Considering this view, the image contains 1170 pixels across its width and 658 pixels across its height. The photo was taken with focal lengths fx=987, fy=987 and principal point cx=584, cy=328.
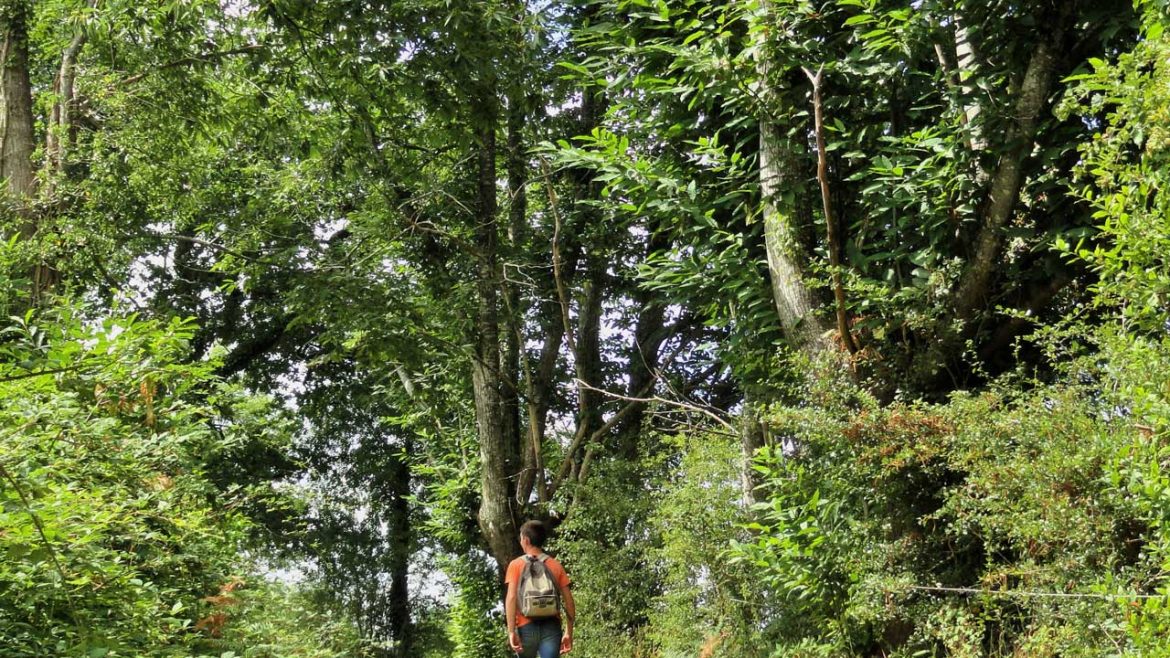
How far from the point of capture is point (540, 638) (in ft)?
24.8

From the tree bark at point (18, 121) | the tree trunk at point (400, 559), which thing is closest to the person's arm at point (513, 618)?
the tree bark at point (18, 121)

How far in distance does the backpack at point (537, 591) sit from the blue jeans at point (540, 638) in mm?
81

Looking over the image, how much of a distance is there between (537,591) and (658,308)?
764cm

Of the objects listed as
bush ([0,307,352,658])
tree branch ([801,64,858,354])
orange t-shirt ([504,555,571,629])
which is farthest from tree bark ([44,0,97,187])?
tree branch ([801,64,858,354])

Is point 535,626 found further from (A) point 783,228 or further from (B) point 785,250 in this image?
(A) point 783,228

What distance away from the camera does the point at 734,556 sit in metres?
7.59

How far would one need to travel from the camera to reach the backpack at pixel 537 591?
24.4ft

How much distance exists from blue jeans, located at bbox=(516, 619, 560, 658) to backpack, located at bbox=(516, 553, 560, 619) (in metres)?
0.08

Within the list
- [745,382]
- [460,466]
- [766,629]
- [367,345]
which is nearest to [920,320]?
[745,382]

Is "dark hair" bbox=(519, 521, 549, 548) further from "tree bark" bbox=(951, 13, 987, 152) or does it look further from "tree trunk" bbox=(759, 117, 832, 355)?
"tree bark" bbox=(951, 13, 987, 152)

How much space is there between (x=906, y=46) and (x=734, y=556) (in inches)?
153

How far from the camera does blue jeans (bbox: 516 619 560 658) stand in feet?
24.7

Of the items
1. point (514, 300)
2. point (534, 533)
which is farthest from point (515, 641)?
point (514, 300)

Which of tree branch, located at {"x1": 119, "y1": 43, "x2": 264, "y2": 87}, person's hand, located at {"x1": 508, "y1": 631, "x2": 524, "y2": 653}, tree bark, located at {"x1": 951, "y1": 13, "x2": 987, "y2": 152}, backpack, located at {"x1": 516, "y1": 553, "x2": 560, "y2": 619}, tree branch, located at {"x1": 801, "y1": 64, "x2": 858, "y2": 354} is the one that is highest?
tree branch, located at {"x1": 119, "y1": 43, "x2": 264, "y2": 87}
